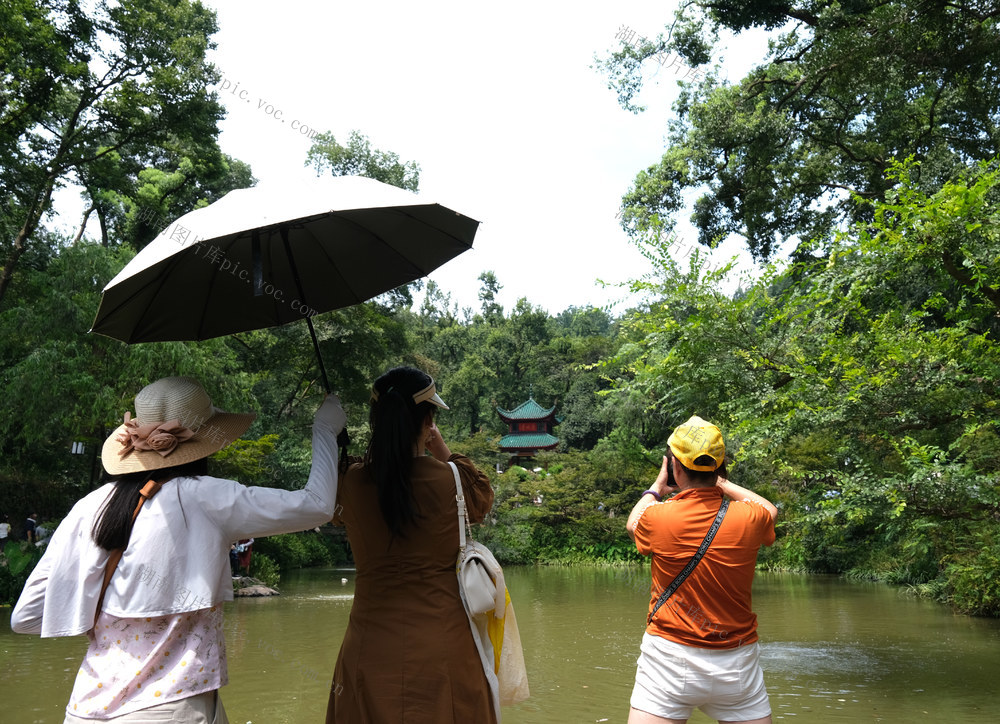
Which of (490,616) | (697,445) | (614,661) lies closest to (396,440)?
(490,616)

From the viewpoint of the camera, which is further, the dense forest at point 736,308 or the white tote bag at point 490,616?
the dense forest at point 736,308

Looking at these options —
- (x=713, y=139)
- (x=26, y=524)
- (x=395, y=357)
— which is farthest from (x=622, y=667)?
(x=395, y=357)

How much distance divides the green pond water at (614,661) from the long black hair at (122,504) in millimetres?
3832

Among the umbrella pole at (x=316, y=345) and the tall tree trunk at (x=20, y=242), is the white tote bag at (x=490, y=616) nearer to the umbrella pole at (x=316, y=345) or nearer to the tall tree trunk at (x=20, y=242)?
the umbrella pole at (x=316, y=345)

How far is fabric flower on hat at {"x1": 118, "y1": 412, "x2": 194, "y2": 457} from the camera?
1.91 metres

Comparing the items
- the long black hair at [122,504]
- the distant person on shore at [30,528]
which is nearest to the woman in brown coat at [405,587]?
the long black hair at [122,504]

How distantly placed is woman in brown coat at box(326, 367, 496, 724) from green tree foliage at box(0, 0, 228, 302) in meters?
11.5

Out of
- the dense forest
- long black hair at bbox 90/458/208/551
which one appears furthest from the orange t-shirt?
the dense forest

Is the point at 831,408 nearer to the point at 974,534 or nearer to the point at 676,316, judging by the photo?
the point at 676,316

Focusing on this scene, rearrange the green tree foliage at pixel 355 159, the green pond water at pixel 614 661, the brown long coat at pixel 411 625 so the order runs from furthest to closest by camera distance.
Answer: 1. the green tree foliage at pixel 355 159
2. the green pond water at pixel 614 661
3. the brown long coat at pixel 411 625

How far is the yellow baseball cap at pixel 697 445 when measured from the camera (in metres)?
2.59

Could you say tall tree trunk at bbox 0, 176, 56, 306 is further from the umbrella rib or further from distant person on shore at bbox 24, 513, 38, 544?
the umbrella rib

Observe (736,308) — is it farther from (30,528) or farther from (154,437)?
(30,528)

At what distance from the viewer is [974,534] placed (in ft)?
31.9
